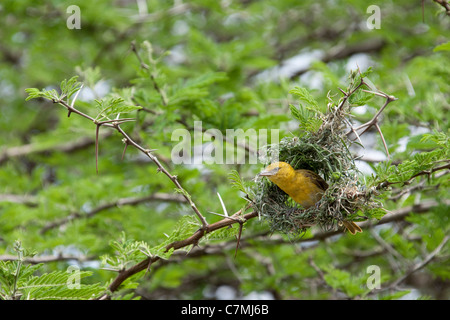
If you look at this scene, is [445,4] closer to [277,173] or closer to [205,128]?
[277,173]

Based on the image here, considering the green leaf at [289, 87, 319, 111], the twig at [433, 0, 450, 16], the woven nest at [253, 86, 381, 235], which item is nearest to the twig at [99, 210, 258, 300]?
the woven nest at [253, 86, 381, 235]

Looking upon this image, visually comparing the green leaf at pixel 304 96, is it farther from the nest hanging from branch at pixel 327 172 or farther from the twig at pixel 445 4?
the twig at pixel 445 4

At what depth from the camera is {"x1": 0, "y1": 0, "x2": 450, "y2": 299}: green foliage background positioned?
141 inches

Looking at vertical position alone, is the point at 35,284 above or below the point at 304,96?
below

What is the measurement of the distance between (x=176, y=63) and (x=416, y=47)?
3558mm

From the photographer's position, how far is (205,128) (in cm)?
371

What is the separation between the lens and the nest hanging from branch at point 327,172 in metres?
2.53

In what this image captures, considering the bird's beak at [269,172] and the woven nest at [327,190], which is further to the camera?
the bird's beak at [269,172]

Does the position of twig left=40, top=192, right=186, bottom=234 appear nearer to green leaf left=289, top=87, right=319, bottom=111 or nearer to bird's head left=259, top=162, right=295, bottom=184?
bird's head left=259, top=162, right=295, bottom=184

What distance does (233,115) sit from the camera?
12.2ft

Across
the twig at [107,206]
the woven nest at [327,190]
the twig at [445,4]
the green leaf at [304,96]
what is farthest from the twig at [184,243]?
→ the twig at [107,206]

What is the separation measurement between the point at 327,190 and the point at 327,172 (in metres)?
0.34

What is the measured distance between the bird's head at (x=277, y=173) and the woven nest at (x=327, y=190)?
174 mm

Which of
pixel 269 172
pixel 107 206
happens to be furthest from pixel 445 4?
pixel 107 206
